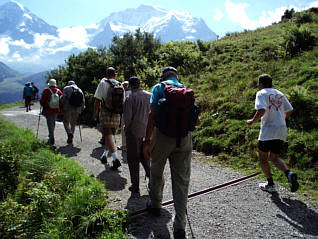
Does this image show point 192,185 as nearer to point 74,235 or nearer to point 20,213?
point 74,235

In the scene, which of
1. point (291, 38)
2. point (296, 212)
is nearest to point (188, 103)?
point (296, 212)

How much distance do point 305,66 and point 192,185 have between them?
7.08 metres

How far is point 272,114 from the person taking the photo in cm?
492

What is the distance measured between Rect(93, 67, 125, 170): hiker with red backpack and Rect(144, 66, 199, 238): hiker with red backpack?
282 cm

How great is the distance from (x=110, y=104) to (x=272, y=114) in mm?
3762

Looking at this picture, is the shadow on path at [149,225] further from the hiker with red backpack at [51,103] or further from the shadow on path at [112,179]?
the hiker with red backpack at [51,103]

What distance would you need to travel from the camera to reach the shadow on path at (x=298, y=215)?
13.0 feet

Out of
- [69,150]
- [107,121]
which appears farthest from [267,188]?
[69,150]

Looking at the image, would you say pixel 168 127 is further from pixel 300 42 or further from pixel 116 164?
pixel 300 42

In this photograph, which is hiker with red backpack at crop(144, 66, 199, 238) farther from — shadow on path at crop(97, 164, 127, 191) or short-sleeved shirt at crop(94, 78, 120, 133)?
short-sleeved shirt at crop(94, 78, 120, 133)

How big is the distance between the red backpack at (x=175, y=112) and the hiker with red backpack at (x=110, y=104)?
3200 millimetres

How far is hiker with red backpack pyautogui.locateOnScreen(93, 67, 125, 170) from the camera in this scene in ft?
21.7

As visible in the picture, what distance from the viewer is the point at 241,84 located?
1069cm

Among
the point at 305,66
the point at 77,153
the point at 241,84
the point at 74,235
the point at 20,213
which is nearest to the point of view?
the point at 74,235
